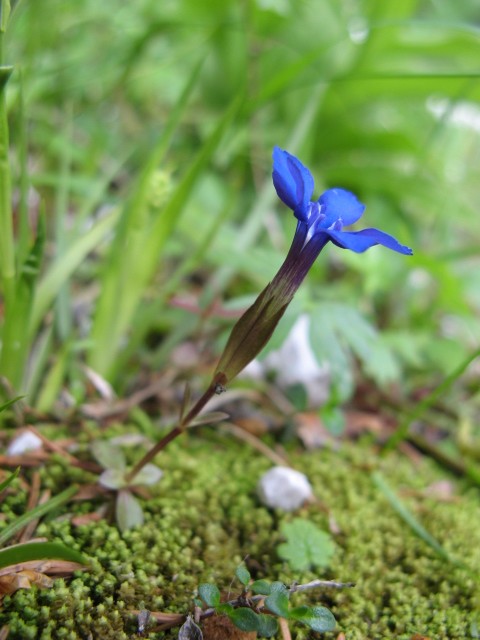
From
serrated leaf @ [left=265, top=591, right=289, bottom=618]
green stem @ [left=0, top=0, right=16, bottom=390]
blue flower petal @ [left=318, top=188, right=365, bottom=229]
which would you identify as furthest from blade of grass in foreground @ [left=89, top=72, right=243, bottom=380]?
serrated leaf @ [left=265, top=591, right=289, bottom=618]

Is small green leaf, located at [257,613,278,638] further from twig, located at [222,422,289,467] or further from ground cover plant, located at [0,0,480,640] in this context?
twig, located at [222,422,289,467]

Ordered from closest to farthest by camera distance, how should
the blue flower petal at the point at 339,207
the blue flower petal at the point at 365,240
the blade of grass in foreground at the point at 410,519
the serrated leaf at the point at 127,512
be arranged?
1. the blue flower petal at the point at 365,240
2. the blue flower petal at the point at 339,207
3. the serrated leaf at the point at 127,512
4. the blade of grass in foreground at the point at 410,519

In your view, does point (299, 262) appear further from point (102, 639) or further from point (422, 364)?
point (422, 364)

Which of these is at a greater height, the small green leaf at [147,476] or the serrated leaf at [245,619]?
the serrated leaf at [245,619]

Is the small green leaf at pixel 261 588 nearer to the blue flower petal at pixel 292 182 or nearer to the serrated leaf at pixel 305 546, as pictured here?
the serrated leaf at pixel 305 546

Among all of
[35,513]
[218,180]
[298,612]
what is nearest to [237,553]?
[298,612]

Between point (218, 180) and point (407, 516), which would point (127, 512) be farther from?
point (218, 180)

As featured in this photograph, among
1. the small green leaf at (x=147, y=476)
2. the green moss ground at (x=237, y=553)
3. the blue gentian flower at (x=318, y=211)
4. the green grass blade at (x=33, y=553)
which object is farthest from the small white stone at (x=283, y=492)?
the blue gentian flower at (x=318, y=211)
